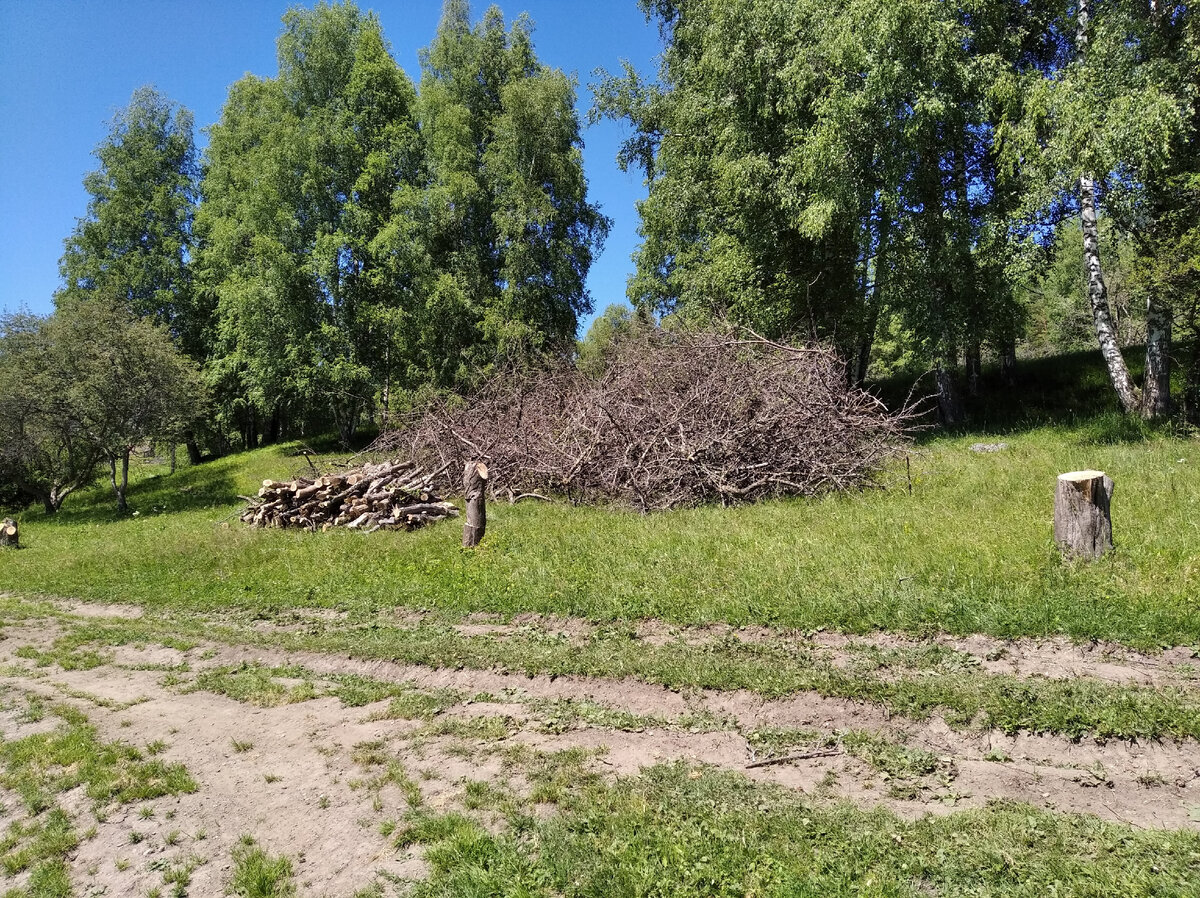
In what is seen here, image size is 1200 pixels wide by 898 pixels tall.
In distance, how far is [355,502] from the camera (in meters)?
13.2

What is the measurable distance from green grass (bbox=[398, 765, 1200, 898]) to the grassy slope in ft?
7.79

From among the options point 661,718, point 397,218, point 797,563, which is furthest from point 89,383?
point 661,718

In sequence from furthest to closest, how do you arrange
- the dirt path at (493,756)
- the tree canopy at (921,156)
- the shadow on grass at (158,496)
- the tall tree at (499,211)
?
the tall tree at (499,211), the shadow on grass at (158,496), the tree canopy at (921,156), the dirt path at (493,756)

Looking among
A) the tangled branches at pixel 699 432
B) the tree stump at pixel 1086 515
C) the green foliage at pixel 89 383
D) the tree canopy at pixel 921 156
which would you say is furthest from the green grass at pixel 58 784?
the green foliage at pixel 89 383

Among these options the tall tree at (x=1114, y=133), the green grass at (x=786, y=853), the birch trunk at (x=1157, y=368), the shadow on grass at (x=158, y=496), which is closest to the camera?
the green grass at (x=786, y=853)

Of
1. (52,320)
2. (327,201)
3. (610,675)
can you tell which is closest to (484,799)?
(610,675)

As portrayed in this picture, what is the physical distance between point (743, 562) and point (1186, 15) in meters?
14.8

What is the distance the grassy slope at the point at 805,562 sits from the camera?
216 inches

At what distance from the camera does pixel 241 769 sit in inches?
174

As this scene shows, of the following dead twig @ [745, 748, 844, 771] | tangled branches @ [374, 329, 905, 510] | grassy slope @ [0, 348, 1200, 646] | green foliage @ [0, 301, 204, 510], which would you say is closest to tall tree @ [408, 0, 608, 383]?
green foliage @ [0, 301, 204, 510]

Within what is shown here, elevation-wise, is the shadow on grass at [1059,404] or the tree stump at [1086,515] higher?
the shadow on grass at [1059,404]

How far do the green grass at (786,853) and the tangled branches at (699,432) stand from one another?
25.3 ft

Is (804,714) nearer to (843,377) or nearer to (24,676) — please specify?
(24,676)

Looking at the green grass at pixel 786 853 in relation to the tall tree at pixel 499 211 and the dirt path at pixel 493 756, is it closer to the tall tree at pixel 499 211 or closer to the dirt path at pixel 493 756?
the dirt path at pixel 493 756
